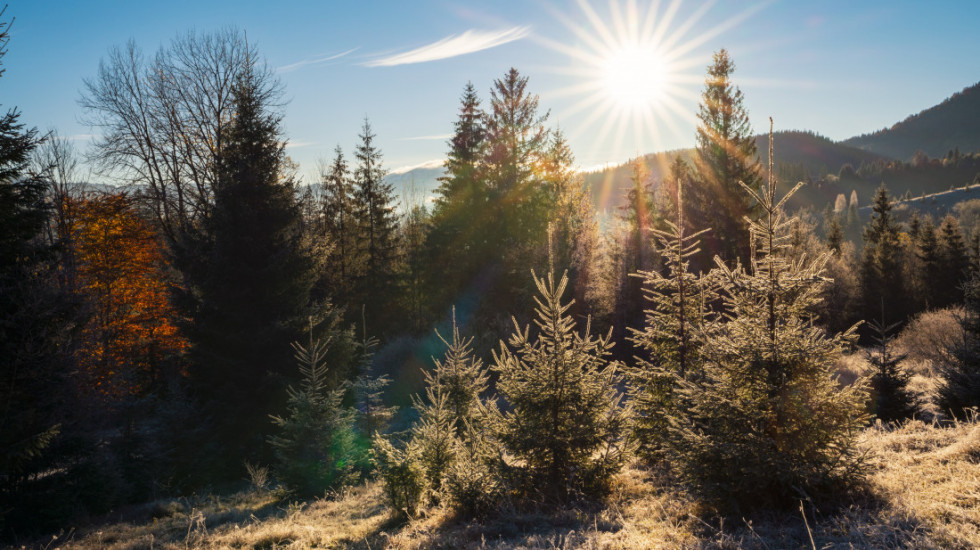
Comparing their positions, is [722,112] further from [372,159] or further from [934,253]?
[934,253]

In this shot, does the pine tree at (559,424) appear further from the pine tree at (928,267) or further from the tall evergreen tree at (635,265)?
the pine tree at (928,267)

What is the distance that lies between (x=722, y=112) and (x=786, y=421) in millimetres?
28327

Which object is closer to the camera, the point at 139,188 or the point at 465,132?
the point at 139,188

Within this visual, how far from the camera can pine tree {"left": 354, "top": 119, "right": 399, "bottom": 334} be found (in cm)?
3161

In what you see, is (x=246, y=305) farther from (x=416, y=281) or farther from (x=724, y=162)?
(x=724, y=162)

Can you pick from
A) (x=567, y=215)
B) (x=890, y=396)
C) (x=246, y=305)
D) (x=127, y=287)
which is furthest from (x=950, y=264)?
(x=127, y=287)

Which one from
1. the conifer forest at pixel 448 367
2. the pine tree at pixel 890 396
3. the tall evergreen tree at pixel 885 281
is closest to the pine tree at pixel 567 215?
the conifer forest at pixel 448 367

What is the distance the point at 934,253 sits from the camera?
4188cm

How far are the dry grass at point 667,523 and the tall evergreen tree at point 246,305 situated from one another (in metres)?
6.06

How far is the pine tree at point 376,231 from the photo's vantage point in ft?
104

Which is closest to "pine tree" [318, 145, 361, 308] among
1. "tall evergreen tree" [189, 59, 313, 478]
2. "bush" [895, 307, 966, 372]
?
"tall evergreen tree" [189, 59, 313, 478]

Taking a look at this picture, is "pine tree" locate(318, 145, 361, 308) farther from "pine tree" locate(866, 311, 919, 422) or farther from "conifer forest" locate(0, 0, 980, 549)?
"pine tree" locate(866, 311, 919, 422)

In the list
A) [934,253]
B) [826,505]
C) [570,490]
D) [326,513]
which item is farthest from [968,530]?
[934,253]

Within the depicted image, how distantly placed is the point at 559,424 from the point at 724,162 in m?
27.0
